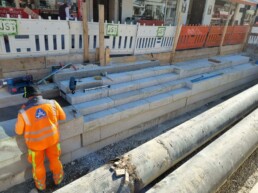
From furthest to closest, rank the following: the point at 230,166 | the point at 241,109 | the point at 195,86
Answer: the point at 195,86
the point at 241,109
the point at 230,166

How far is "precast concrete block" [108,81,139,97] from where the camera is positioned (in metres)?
5.12

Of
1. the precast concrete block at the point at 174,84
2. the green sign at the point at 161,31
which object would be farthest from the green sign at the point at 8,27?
the green sign at the point at 161,31

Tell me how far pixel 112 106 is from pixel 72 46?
224cm

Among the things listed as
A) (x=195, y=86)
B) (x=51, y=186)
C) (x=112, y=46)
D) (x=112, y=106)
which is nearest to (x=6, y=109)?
(x=51, y=186)

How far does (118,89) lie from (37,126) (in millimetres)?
2516

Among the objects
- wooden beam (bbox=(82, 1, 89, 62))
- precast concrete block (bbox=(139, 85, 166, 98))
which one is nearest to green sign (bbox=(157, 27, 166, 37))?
precast concrete block (bbox=(139, 85, 166, 98))

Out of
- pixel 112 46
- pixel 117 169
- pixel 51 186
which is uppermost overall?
pixel 112 46

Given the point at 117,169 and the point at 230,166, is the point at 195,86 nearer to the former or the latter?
the point at 230,166

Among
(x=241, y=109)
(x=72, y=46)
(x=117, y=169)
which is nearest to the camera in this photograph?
(x=117, y=169)

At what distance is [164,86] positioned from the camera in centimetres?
597

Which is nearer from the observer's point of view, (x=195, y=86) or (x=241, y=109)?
(x=241, y=109)

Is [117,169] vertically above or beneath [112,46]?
beneath

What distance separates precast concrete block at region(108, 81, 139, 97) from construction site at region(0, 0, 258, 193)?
0.03 m

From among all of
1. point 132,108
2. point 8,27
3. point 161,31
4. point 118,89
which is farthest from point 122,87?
point 161,31
